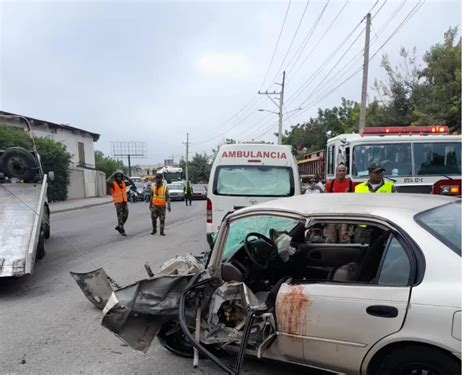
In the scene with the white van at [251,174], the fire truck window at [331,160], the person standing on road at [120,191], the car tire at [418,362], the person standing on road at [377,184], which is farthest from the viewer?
the person standing on road at [120,191]

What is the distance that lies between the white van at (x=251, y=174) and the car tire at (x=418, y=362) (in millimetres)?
5503

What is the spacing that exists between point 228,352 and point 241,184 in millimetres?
4792

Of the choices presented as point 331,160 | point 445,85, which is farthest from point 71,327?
point 445,85

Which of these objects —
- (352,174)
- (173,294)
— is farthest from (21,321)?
(352,174)

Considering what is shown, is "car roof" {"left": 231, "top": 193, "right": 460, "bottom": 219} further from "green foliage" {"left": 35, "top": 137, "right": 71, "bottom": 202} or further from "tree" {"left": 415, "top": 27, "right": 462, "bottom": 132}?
"green foliage" {"left": 35, "top": 137, "right": 71, "bottom": 202}

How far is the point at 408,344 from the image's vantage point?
8.45 ft

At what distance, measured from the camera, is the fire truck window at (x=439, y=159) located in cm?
890

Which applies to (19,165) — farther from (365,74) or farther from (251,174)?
(365,74)

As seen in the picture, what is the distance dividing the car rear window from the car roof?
0.07 metres

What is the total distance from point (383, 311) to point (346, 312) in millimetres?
242

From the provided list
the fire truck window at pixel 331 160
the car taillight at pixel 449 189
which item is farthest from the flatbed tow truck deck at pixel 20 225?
the car taillight at pixel 449 189

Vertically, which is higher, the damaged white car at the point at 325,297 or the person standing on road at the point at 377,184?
the person standing on road at the point at 377,184

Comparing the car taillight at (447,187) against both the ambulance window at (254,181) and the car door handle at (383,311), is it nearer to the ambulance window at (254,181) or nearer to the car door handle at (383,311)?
the ambulance window at (254,181)

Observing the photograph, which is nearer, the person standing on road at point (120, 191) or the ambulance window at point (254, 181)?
the ambulance window at point (254, 181)
